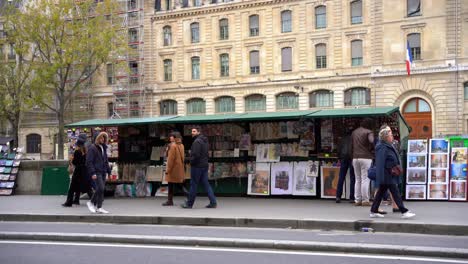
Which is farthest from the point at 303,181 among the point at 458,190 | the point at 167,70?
the point at 167,70

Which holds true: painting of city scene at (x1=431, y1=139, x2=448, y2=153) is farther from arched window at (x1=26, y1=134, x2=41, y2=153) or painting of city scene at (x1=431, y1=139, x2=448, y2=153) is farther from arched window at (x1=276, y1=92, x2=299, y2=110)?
arched window at (x1=26, y1=134, x2=41, y2=153)

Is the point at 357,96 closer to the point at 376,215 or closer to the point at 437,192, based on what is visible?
the point at 437,192

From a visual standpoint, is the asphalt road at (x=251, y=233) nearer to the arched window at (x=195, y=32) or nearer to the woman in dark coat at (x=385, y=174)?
the woman in dark coat at (x=385, y=174)

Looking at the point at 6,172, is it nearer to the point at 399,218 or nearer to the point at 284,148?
the point at 284,148

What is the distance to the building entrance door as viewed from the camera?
48.0 metres

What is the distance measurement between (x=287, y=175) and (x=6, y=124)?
55.2 m

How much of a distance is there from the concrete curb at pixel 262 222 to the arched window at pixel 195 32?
47056 mm

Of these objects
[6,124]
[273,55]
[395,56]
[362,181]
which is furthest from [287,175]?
[6,124]

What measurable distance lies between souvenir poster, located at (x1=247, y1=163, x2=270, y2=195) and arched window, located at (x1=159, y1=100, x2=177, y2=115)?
44850mm

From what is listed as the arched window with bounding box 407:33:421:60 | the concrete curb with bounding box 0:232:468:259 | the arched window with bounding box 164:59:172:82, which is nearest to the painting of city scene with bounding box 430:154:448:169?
the concrete curb with bounding box 0:232:468:259

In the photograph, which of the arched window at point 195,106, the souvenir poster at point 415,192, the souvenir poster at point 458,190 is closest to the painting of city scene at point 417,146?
the souvenir poster at point 415,192

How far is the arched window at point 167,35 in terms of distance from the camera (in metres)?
59.8

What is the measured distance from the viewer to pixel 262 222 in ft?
36.0

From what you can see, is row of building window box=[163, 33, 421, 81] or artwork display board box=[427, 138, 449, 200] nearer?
artwork display board box=[427, 138, 449, 200]
